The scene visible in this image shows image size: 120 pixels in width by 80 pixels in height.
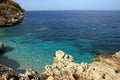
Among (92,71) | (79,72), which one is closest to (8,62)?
(79,72)

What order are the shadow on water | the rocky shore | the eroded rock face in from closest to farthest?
the rocky shore
the eroded rock face
the shadow on water

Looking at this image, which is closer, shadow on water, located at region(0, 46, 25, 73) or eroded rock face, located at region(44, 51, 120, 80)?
eroded rock face, located at region(44, 51, 120, 80)

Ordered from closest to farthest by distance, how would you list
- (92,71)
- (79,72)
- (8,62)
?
(92,71)
(79,72)
(8,62)

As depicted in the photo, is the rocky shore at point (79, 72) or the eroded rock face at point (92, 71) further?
the eroded rock face at point (92, 71)

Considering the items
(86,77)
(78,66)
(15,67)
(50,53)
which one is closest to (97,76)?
(86,77)

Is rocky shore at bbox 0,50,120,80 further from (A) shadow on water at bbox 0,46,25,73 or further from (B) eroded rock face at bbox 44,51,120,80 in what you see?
(A) shadow on water at bbox 0,46,25,73

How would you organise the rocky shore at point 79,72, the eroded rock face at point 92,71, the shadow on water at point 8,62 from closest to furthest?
1. the rocky shore at point 79,72
2. the eroded rock face at point 92,71
3. the shadow on water at point 8,62

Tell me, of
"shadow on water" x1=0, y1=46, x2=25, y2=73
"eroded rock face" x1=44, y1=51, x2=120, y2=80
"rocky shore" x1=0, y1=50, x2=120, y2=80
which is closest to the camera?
"rocky shore" x1=0, y1=50, x2=120, y2=80

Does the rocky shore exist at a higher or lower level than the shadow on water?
higher

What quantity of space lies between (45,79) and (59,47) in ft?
117

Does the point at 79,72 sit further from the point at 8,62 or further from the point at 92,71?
the point at 8,62

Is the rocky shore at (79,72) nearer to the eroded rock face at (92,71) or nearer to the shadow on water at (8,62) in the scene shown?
the eroded rock face at (92,71)

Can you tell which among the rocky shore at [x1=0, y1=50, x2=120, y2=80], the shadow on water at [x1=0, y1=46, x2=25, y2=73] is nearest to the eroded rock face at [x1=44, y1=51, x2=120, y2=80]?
the rocky shore at [x1=0, y1=50, x2=120, y2=80]

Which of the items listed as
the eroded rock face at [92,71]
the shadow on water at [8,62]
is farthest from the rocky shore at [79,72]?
the shadow on water at [8,62]
